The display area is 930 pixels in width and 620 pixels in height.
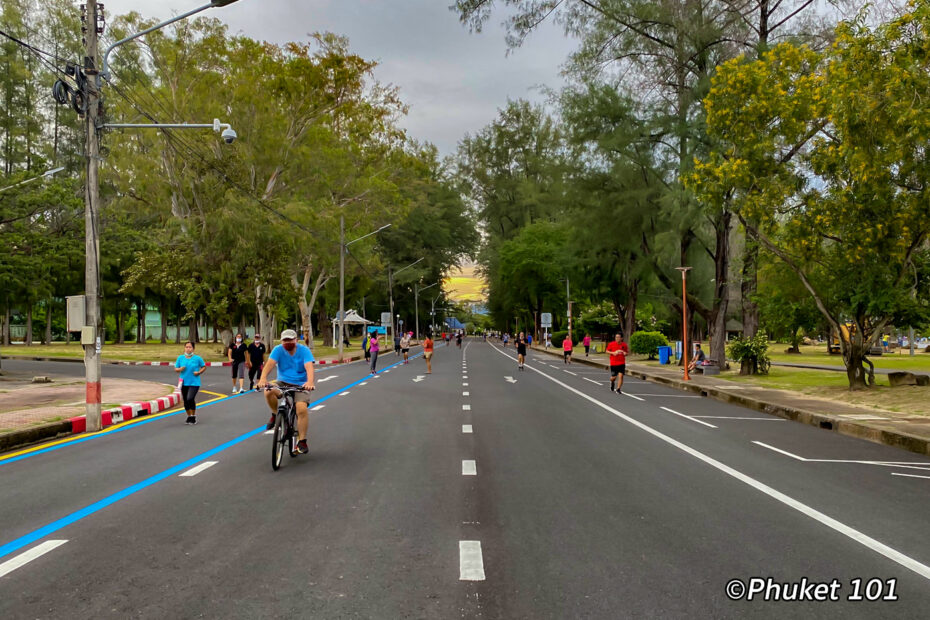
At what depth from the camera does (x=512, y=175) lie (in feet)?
250

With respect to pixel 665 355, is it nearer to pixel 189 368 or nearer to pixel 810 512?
pixel 189 368

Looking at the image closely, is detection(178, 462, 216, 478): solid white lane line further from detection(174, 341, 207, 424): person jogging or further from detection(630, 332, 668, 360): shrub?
detection(630, 332, 668, 360): shrub

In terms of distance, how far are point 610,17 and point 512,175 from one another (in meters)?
47.7

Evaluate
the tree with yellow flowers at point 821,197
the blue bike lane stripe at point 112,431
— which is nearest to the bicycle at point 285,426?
the blue bike lane stripe at point 112,431

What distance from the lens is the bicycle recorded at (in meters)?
8.48

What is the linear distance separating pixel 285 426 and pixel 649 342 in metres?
36.1

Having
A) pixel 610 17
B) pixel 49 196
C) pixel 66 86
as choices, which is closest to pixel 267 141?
pixel 49 196

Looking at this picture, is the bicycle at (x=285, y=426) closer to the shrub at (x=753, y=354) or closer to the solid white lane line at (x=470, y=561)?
the solid white lane line at (x=470, y=561)

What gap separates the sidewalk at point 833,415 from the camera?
1157cm

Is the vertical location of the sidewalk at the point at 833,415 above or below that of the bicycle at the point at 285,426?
below

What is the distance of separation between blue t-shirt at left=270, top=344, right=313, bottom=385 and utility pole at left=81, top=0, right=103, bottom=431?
5275 mm

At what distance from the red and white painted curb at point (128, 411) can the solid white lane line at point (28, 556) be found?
8.33 m

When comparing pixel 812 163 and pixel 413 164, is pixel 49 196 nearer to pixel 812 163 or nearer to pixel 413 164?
pixel 812 163

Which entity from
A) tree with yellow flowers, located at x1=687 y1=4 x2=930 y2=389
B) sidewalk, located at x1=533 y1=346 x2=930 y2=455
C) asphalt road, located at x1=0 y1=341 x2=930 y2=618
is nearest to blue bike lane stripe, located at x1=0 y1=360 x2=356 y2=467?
asphalt road, located at x1=0 y1=341 x2=930 y2=618
